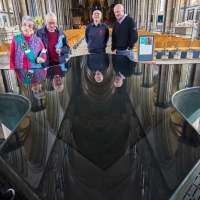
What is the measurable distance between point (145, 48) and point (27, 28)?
2863mm

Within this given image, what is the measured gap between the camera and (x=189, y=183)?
0.71 metres

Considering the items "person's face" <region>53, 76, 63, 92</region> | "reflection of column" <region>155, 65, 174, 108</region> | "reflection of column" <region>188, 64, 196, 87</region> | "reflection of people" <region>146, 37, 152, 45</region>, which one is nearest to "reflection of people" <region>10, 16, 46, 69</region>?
"person's face" <region>53, 76, 63, 92</region>

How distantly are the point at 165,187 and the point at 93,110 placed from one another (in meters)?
0.74

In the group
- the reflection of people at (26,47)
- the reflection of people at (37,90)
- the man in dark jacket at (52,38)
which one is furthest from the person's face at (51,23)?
the reflection of people at (37,90)

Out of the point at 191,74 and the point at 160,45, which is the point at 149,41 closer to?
the point at 191,74

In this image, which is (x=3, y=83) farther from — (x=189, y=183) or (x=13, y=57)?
(x=189, y=183)

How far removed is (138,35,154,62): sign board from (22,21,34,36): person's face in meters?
2.69

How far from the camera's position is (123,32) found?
13.3ft

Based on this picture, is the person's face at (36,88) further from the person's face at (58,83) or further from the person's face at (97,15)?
the person's face at (97,15)

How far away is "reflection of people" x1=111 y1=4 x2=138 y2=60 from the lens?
3.95 meters

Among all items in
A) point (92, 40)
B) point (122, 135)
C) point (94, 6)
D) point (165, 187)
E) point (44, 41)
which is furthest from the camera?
point (94, 6)

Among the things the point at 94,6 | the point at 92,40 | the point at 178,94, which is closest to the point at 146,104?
the point at 178,94

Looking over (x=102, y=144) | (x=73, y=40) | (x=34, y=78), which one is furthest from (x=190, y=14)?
(x=102, y=144)

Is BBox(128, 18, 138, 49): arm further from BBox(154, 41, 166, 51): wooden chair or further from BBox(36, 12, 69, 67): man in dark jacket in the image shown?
BBox(154, 41, 166, 51): wooden chair
